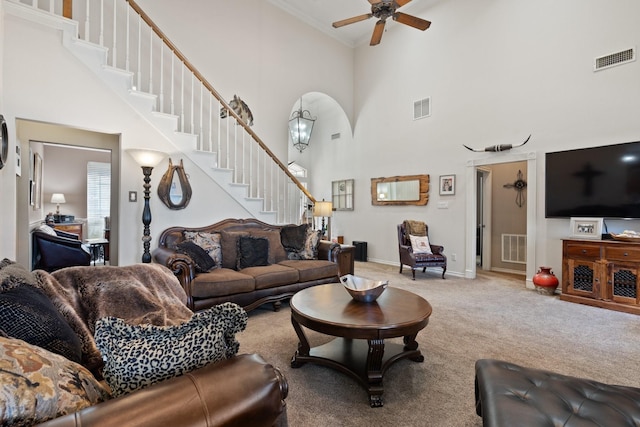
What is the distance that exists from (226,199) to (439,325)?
3.24 m

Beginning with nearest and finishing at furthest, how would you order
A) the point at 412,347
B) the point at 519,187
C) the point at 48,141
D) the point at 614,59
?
1. the point at 412,347
2. the point at 614,59
3. the point at 48,141
4. the point at 519,187

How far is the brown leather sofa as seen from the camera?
3127 millimetres

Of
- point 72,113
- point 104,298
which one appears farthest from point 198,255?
point 72,113

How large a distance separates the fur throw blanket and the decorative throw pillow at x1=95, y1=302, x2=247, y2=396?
0.76 meters

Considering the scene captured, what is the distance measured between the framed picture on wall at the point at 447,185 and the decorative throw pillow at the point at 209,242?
13.9ft

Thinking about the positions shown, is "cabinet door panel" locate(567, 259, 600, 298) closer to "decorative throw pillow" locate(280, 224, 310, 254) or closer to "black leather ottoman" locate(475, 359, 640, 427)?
"black leather ottoman" locate(475, 359, 640, 427)

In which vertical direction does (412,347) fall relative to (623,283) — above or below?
below

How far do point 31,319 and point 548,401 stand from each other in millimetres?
2040

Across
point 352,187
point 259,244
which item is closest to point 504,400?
point 259,244

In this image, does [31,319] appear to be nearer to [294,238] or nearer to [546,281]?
[294,238]

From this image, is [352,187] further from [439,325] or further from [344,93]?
[439,325]

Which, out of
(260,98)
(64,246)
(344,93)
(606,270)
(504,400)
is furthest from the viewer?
(344,93)

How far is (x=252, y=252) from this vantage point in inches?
156

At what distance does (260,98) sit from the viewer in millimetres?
6008
